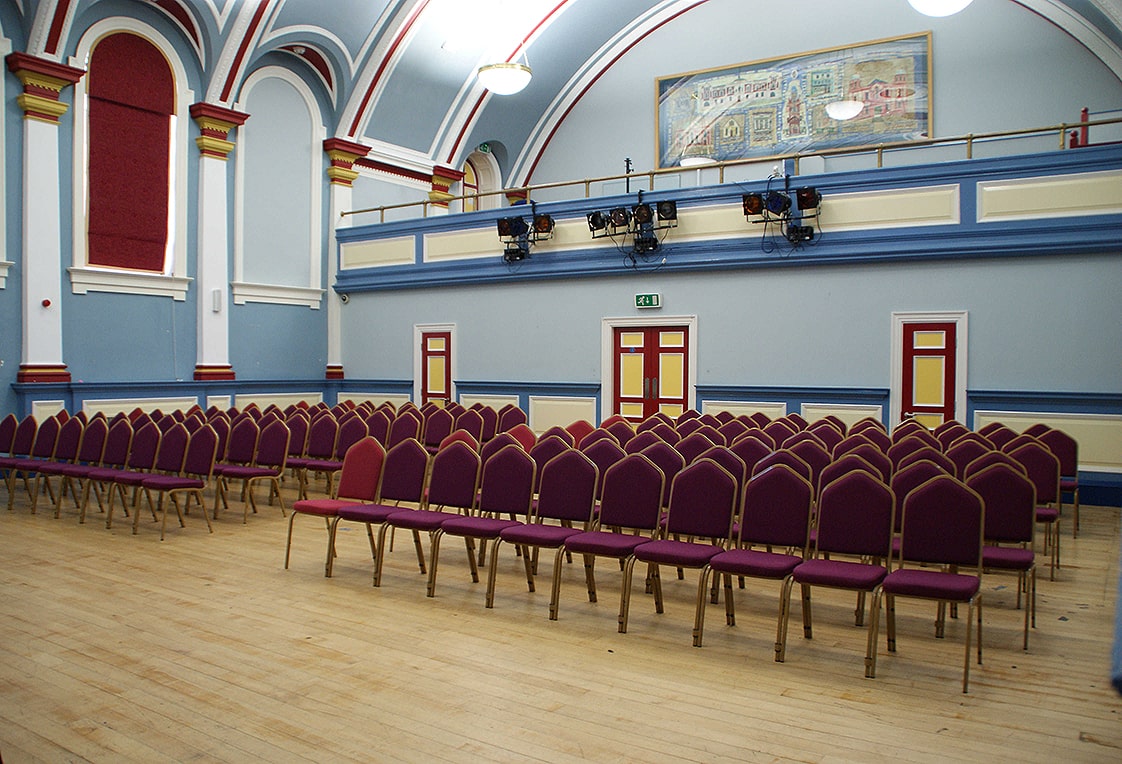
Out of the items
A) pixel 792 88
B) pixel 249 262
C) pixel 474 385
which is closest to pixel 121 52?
pixel 249 262

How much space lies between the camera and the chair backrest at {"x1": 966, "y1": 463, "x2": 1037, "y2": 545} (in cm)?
448

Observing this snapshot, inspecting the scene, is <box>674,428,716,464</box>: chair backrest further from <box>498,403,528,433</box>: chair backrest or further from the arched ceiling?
the arched ceiling

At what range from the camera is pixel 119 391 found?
11.1 m

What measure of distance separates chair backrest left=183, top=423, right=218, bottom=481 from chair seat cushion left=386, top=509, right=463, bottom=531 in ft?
8.77

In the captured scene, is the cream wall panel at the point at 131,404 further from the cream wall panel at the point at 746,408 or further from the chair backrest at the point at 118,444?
the cream wall panel at the point at 746,408

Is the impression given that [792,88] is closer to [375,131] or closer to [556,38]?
[556,38]

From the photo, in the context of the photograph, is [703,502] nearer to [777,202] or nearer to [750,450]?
[750,450]

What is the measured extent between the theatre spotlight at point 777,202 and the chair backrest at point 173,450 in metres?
6.42

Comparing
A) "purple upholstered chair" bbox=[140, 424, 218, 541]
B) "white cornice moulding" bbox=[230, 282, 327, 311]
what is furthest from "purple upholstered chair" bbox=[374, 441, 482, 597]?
"white cornice moulding" bbox=[230, 282, 327, 311]

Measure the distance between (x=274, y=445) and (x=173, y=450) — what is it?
858mm

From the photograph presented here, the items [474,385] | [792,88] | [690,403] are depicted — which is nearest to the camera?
[690,403]

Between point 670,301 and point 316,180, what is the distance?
6418 mm

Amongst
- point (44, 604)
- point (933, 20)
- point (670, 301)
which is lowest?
point (44, 604)

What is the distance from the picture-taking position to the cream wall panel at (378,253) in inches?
513
